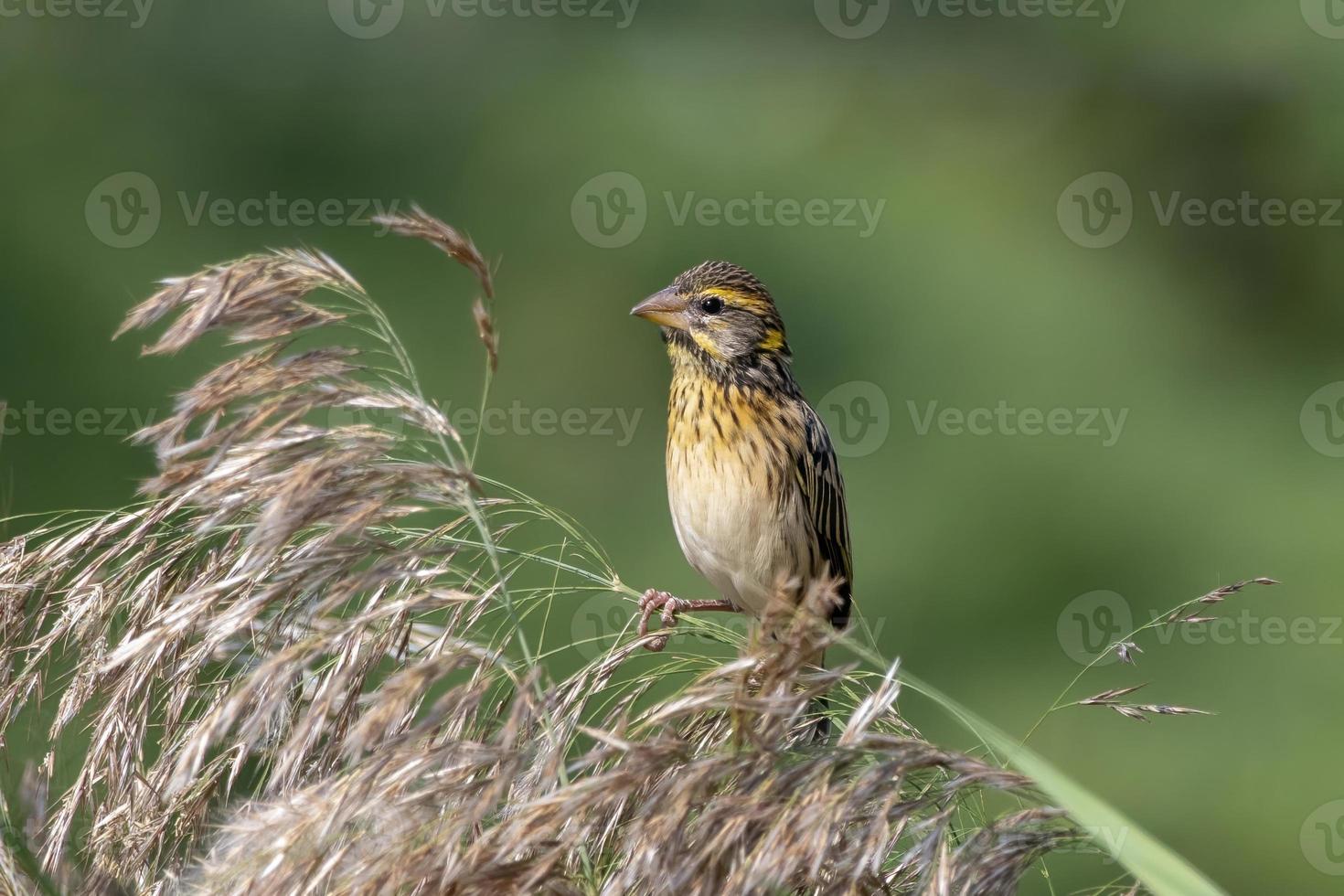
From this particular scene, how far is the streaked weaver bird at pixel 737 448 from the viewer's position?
3941 mm

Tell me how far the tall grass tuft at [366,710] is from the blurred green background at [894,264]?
12.5 feet

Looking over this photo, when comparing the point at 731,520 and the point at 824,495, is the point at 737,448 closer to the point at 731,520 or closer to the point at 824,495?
the point at 731,520

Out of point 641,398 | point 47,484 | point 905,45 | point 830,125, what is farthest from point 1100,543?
point 47,484

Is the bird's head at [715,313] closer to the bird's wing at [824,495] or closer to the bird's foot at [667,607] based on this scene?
the bird's wing at [824,495]

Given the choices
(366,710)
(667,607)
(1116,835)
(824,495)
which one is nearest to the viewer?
(1116,835)

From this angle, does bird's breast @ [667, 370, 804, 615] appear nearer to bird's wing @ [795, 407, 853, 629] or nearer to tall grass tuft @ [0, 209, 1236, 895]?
bird's wing @ [795, 407, 853, 629]

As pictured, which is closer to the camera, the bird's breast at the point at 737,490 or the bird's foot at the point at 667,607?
the bird's foot at the point at 667,607

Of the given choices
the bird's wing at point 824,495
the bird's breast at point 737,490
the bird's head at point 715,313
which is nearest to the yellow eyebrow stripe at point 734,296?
the bird's head at point 715,313

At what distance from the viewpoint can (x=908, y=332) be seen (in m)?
7.69

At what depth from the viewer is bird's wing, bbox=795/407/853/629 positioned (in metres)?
4.07

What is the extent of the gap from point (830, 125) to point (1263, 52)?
8.50ft

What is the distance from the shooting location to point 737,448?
3941 millimetres

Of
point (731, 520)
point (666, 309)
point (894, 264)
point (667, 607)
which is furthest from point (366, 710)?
point (894, 264)

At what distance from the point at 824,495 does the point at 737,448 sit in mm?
360
